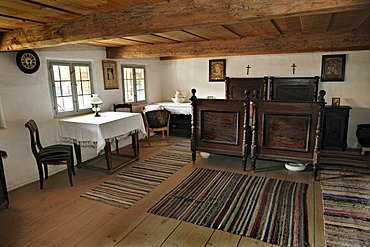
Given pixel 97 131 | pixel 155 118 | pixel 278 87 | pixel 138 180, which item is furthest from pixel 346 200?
pixel 155 118

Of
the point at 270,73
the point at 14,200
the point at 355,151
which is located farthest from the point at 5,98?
the point at 355,151

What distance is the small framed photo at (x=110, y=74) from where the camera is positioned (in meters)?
4.87

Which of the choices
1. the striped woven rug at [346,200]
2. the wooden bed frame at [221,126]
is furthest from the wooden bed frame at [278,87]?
the wooden bed frame at [221,126]

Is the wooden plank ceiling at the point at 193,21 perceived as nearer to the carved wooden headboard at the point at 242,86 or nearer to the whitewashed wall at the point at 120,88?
the whitewashed wall at the point at 120,88

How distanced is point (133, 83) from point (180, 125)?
4.97 ft

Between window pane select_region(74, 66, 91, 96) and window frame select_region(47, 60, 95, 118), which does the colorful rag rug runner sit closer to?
window frame select_region(47, 60, 95, 118)

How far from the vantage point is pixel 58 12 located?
2.19 m

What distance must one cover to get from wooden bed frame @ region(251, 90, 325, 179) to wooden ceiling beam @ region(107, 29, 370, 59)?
0.82 metres

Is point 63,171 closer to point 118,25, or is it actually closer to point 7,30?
point 7,30

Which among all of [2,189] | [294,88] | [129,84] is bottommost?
[2,189]

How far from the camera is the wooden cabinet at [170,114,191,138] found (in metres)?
6.07

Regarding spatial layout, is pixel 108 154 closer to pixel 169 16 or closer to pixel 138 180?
pixel 138 180

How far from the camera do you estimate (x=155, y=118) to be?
537 cm

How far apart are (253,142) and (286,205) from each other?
1.16m
